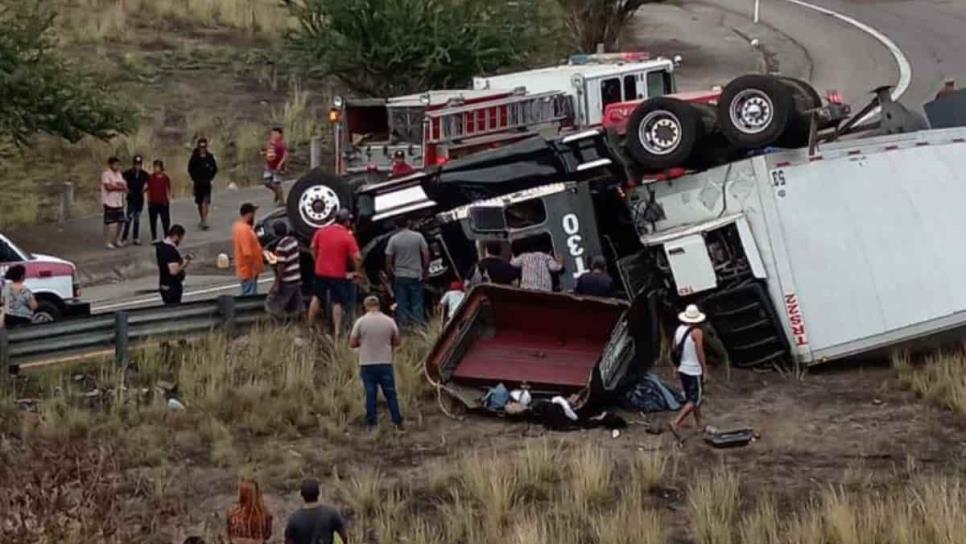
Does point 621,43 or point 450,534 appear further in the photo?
point 621,43

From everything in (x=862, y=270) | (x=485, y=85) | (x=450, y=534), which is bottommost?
(x=450, y=534)

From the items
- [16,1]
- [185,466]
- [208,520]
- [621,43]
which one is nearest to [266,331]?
[185,466]

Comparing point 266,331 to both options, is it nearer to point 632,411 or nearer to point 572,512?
point 632,411

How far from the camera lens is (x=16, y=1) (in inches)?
1143

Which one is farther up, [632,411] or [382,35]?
[382,35]

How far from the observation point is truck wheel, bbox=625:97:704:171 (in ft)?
61.3

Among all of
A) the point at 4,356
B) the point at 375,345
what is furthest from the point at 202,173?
the point at 375,345

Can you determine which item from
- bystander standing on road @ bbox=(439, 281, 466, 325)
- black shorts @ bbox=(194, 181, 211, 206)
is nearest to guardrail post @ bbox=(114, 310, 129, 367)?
bystander standing on road @ bbox=(439, 281, 466, 325)

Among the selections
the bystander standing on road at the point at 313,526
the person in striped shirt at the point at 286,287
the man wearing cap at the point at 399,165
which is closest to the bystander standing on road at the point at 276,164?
the man wearing cap at the point at 399,165

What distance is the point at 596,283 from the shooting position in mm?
17703

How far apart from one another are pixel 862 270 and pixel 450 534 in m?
6.39

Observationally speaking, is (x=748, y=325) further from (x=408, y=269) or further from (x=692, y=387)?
(x=408, y=269)

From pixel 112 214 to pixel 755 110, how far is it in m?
A: 10.3

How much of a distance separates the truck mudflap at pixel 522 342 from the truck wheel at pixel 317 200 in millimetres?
2451
